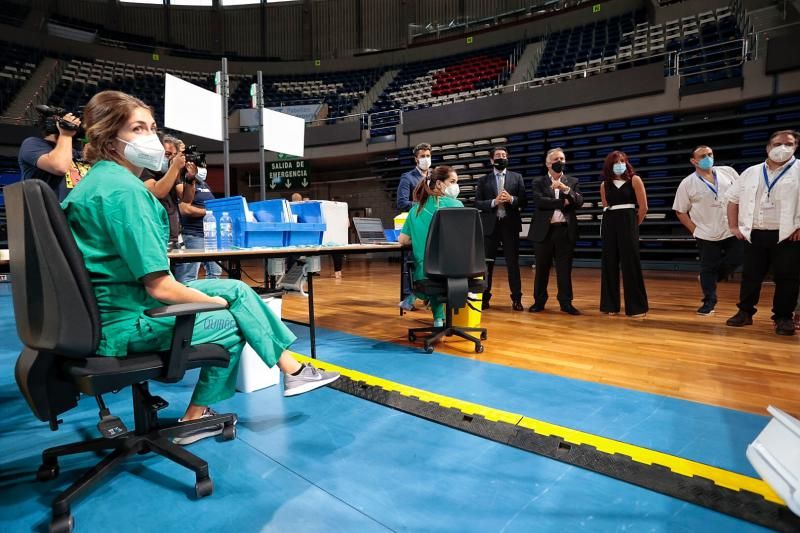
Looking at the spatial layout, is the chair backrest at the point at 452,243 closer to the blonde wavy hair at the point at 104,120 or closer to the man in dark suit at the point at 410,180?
the man in dark suit at the point at 410,180

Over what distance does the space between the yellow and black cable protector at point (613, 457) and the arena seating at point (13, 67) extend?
14839mm

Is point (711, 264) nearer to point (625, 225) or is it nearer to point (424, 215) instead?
point (625, 225)

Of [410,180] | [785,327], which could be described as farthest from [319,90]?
[785,327]

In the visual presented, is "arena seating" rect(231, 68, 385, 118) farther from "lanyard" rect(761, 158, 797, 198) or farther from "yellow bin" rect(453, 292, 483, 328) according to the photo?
"lanyard" rect(761, 158, 797, 198)

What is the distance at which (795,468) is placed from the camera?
44.3 inches

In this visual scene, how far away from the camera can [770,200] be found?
327cm

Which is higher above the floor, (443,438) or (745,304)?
(745,304)

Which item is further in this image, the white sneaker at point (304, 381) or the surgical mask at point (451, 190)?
the surgical mask at point (451, 190)

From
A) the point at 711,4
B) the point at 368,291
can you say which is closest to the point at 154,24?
the point at 368,291

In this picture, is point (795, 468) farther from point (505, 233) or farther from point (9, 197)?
point (505, 233)

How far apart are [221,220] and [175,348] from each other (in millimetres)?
1515

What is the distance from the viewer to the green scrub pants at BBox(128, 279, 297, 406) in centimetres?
148

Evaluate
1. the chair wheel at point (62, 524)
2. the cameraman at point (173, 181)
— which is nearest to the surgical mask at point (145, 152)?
the cameraman at point (173, 181)

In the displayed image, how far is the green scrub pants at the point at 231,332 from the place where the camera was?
148cm
